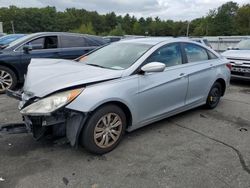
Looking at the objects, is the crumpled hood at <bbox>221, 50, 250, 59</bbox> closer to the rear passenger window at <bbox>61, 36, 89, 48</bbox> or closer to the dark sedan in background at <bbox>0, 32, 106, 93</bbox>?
the dark sedan in background at <bbox>0, 32, 106, 93</bbox>

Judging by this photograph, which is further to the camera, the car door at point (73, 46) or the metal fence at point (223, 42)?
the metal fence at point (223, 42)

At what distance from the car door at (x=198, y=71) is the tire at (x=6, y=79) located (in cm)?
430

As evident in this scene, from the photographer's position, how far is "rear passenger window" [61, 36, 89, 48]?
24.0ft

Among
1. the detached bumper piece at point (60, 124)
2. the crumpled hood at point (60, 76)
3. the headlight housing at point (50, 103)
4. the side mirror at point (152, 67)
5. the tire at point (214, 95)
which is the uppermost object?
the side mirror at point (152, 67)

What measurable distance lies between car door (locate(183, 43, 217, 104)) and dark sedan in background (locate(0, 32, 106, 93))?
12.3 ft

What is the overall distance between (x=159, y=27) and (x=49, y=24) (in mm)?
41636

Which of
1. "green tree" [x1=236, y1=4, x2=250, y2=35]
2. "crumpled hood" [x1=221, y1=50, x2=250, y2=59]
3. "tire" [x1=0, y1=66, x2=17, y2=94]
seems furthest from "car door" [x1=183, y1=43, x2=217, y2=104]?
"green tree" [x1=236, y1=4, x2=250, y2=35]

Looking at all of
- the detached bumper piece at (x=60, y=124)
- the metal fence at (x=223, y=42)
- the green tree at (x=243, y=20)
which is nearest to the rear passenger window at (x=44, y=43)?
the detached bumper piece at (x=60, y=124)

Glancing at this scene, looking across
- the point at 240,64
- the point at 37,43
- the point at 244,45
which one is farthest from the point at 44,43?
the point at 244,45

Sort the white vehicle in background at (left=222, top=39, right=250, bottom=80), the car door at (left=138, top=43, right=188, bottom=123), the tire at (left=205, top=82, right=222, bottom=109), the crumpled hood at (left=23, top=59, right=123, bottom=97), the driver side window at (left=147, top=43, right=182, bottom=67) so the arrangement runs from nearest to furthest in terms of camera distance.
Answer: the crumpled hood at (left=23, top=59, right=123, bottom=97), the car door at (left=138, top=43, right=188, bottom=123), the driver side window at (left=147, top=43, right=182, bottom=67), the tire at (left=205, top=82, right=222, bottom=109), the white vehicle in background at (left=222, top=39, right=250, bottom=80)

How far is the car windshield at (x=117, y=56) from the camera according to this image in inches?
151

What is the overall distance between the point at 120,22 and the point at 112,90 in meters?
115

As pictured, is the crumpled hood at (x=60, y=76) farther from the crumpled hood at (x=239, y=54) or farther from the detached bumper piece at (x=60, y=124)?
the crumpled hood at (x=239, y=54)

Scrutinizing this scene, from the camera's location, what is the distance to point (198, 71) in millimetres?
4680
